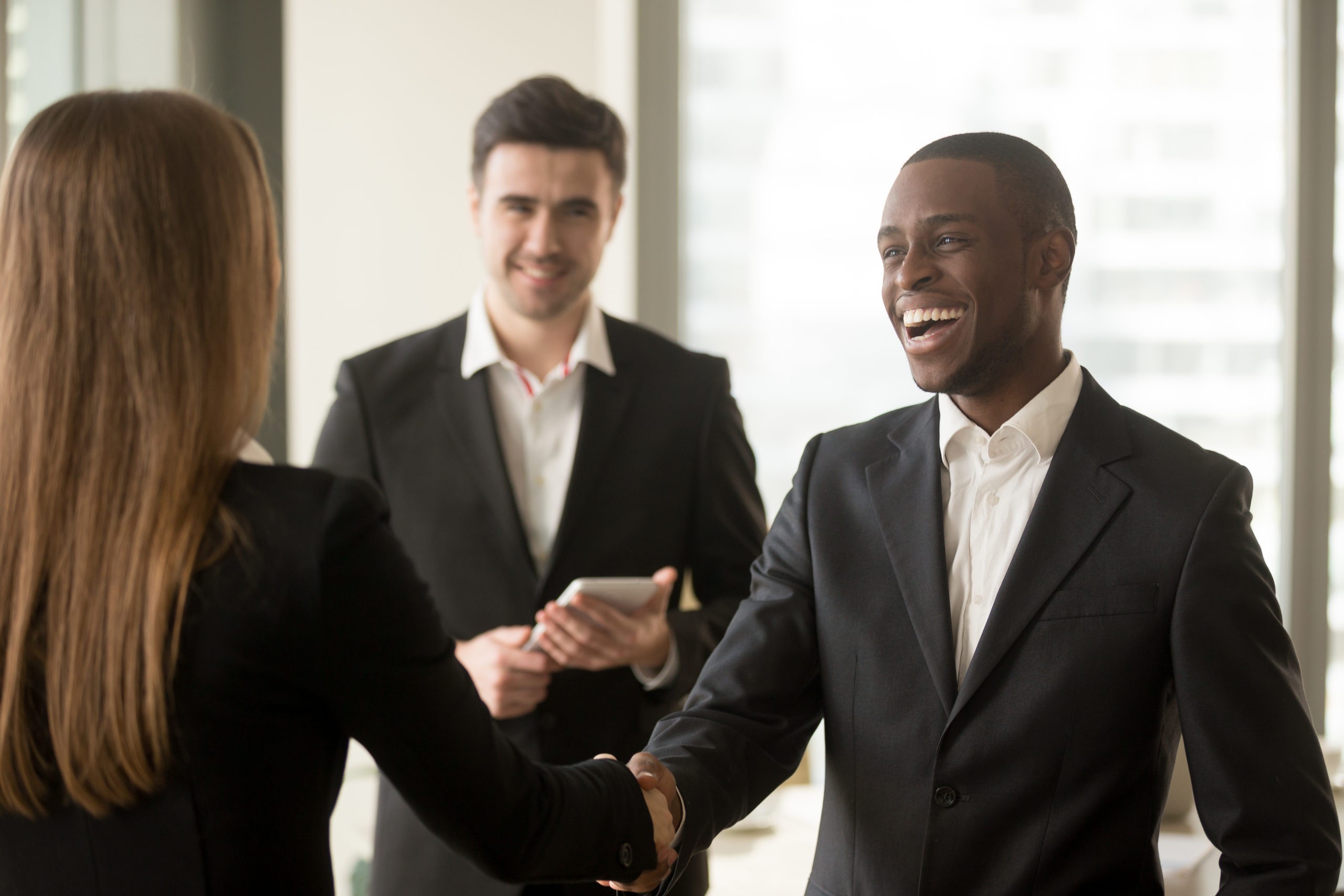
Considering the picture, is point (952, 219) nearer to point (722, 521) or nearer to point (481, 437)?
point (722, 521)

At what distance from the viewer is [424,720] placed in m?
1.18

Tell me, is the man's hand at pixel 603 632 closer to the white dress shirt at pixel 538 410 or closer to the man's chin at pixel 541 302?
the white dress shirt at pixel 538 410

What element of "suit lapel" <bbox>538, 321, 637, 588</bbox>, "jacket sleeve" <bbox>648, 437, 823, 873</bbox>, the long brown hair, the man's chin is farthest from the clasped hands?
the long brown hair

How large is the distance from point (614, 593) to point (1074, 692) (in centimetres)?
77

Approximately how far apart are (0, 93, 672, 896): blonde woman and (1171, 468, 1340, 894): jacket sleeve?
2.76 ft

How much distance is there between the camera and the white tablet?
74.1 inches

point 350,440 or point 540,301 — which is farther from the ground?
point 540,301

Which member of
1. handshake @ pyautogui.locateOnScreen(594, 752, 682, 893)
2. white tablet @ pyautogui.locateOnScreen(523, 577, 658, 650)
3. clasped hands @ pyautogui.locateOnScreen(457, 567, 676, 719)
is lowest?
handshake @ pyautogui.locateOnScreen(594, 752, 682, 893)

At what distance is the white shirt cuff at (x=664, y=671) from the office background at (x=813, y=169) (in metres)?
1.46

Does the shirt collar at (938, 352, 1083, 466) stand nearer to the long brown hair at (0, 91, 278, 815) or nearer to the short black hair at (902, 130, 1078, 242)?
the short black hair at (902, 130, 1078, 242)

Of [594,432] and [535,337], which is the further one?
[535,337]

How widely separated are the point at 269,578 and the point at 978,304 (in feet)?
2.88

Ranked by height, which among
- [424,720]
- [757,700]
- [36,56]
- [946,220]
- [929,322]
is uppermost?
[36,56]

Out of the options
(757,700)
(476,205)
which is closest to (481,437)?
(476,205)
